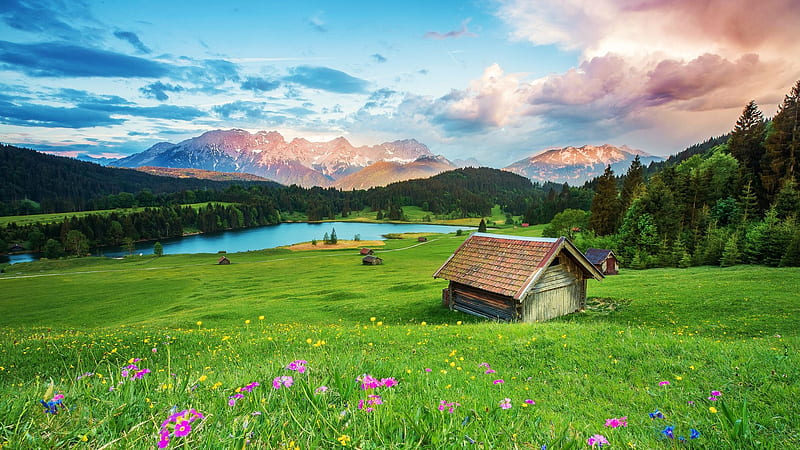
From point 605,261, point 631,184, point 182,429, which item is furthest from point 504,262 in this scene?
point 631,184

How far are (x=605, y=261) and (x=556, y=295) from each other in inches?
1301

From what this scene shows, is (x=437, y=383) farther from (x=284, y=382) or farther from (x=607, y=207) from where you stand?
(x=607, y=207)

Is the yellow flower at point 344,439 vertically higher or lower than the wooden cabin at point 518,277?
higher

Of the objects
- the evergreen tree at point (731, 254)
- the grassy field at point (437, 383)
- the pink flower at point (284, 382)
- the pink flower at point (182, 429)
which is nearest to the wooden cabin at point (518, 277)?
the grassy field at point (437, 383)

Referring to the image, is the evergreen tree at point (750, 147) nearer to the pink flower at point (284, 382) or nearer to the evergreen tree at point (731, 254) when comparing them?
the evergreen tree at point (731, 254)

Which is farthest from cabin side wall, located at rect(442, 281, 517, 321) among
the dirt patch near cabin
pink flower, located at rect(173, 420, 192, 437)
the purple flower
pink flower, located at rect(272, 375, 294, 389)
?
the dirt patch near cabin

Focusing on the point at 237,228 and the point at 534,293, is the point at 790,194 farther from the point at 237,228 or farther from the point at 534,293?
the point at 237,228

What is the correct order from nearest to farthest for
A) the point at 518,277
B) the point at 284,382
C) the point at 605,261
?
1. the point at 284,382
2. the point at 518,277
3. the point at 605,261

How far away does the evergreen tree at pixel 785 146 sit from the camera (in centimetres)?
4706

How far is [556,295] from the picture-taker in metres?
19.8

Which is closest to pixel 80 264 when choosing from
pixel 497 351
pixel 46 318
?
pixel 46 318

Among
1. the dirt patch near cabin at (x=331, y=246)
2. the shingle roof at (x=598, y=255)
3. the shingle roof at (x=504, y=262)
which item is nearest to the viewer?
the shingle roof at (x=504, y=262)

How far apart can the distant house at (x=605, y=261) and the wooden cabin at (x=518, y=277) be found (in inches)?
1169

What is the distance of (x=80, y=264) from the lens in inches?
3275
